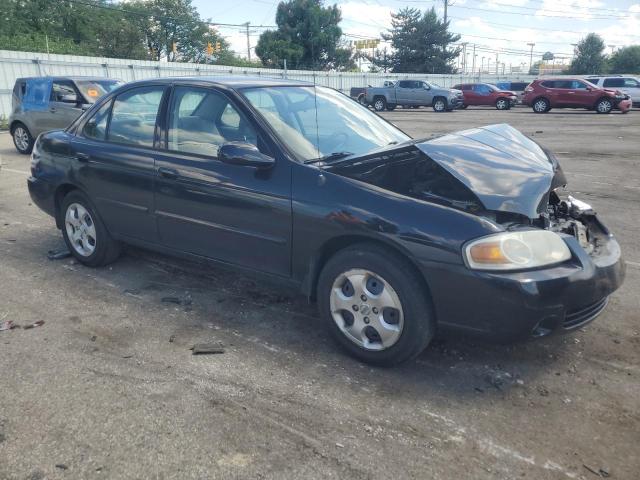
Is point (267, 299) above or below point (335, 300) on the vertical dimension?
below

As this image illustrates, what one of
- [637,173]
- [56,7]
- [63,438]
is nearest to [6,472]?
[63,438]

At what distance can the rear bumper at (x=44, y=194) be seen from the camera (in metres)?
5.22

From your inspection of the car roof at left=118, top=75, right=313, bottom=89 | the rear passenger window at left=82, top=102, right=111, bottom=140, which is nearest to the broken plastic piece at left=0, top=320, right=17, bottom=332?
the rear passenger window at left=82, top=102, right=111, bottom=140

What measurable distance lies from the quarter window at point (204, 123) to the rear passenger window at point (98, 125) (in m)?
0.91

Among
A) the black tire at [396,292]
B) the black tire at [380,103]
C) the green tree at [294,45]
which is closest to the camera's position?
the black tire at [396,292]

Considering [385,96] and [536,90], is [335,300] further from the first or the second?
[385,96]

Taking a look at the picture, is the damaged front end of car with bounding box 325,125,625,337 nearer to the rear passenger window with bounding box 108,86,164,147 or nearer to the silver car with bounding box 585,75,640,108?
the rear passenger window with bounding box 108,86,164,147

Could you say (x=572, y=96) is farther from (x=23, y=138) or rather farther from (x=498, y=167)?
(x=498, y=167)

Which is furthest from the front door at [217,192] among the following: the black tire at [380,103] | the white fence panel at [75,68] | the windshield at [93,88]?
the black tire at [380,103]

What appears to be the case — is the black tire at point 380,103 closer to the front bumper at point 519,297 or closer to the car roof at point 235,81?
the car roof at point 235,81

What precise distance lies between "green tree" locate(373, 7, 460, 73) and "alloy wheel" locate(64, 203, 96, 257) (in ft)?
206

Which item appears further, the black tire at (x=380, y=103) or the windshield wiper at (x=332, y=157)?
the black tire at (x=380, y=103)

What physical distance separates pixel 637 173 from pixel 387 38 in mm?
60854

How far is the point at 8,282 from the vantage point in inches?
189
